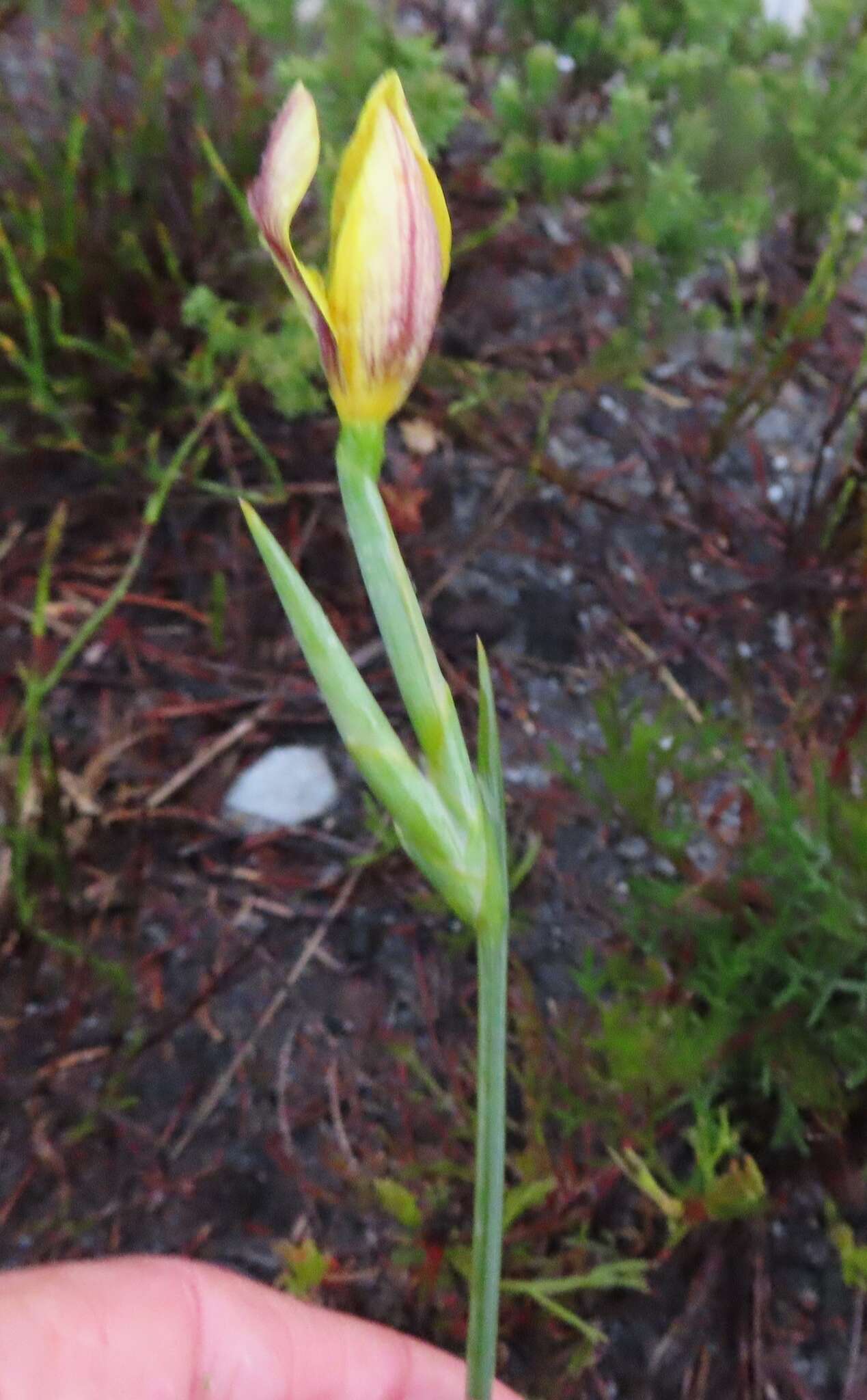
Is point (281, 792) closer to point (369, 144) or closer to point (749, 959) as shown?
point (749, 959)

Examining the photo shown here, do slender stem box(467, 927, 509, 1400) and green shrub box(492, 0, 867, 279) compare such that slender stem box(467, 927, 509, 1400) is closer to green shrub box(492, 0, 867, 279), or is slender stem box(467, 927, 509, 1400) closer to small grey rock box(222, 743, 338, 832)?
small grey rock box(222, 743, 338, 832)

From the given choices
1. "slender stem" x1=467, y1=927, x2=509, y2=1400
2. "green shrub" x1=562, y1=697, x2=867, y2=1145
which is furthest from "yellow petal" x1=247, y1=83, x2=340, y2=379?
"green shrub" x1=562, y1=697, x2=867, y2=1145

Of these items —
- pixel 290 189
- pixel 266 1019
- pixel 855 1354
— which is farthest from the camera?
pixel 266 1019

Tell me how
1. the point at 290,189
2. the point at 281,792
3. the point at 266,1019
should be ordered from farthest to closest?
the point at 281,792 → the point at 266,1019 → the point at 290,189

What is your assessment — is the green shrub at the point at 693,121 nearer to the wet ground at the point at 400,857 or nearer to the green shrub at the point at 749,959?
the wet ground at the point at 400,857

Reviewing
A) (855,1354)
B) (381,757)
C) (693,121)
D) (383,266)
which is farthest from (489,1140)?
(693,121)

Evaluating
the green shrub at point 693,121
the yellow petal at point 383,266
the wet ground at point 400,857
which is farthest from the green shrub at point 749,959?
the green shrub at point 693,121
